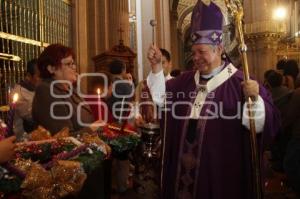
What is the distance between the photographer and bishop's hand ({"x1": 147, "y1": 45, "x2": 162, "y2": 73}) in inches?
129

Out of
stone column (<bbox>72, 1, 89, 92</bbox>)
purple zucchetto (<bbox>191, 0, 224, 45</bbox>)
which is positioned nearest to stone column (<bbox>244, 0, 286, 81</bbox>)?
stone column (<bbox>72, 1, 89, 92</bbox>)

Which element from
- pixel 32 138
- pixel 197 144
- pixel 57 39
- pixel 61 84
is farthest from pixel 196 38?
pixel 57 39

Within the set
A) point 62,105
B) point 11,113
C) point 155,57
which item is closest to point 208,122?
point 155,57

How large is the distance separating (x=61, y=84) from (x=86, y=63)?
5.82 meters

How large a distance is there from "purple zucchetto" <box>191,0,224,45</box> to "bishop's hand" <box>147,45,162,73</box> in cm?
32

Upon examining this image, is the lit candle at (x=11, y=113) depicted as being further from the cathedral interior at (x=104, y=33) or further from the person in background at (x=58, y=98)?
the cathedral interior at (x=104, y=33)

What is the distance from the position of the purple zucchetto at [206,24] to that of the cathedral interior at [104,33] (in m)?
0.17

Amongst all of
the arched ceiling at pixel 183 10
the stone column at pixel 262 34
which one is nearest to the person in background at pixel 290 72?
the stone column at pixel 262 34

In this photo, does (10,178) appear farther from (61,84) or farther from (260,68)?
(260,68)

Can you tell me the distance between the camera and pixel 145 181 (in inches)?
244

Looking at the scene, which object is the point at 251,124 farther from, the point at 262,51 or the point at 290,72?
the point at 262,51

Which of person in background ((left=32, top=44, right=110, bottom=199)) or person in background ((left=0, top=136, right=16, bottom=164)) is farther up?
person in background ((left=32, top=44, right=110, bottom=199))

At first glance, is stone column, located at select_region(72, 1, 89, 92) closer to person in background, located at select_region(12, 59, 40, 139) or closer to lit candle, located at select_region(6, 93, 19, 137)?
person in background, located at select_region(12, 59, 40, 139)

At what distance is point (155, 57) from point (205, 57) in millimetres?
428
